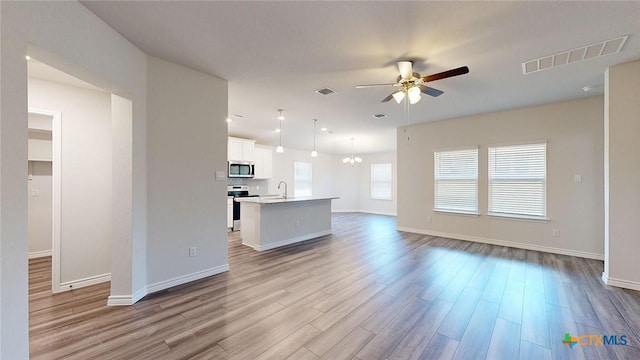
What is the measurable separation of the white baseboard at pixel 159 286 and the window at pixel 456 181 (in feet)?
16.5

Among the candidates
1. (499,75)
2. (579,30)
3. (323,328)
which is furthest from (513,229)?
(323,328)

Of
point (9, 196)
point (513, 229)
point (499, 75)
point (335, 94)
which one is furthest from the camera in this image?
point (513, 229)

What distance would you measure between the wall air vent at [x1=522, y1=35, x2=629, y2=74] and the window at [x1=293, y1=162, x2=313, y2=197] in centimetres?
763

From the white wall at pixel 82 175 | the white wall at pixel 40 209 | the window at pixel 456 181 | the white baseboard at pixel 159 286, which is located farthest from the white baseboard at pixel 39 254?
the window at pixel 456 181

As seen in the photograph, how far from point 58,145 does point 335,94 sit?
378 cm

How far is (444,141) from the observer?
18.8 feet

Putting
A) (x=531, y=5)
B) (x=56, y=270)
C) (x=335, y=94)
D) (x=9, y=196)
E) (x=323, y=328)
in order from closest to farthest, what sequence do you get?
(x=9, y=196)
(x=531, y=5)
(x=323, y=328)
(x=56, y=270)
(x=335, y=94)

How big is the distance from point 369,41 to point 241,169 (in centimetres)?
579

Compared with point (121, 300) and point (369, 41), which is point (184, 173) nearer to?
point (121, 300)

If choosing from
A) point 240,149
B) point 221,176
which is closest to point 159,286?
point 221,176

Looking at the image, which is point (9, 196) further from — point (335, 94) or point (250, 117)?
point (250, 117)

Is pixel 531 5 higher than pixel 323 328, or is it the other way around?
pixel 531 5

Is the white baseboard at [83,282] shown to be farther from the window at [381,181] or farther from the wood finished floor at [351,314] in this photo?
the window at [381,181]

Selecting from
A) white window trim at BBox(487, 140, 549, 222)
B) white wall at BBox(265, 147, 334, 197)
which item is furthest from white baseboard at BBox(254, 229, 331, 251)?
white window trim at BBox(487, 140, 549, 222)
